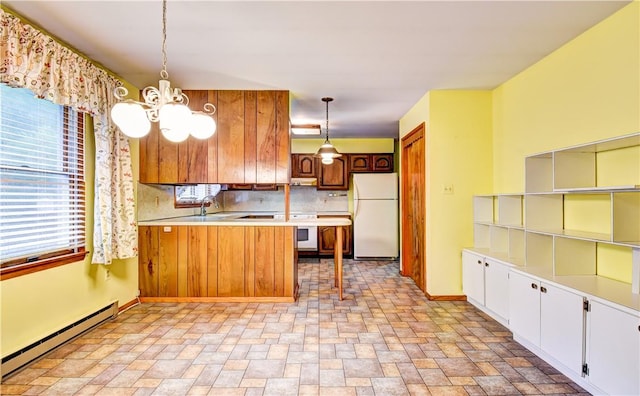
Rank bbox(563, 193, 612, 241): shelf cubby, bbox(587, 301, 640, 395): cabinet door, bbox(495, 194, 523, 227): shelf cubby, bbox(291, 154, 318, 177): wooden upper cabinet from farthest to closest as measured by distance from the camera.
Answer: bbox(291, 154, 318, 177): wooden upper cabinet
bbox(495, 194, 523, 227): shelf cubby
bbox(563, 193, 612, 241): shelf cubby
bbox(587, 301, 640, 395): cabinet door

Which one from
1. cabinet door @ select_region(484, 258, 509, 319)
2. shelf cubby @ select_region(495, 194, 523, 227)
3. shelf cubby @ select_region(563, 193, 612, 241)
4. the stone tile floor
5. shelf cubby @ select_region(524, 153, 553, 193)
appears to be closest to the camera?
the stone tile floor

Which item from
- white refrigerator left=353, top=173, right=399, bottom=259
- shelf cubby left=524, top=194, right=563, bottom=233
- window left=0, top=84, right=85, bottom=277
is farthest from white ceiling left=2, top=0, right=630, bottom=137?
white refrigerator left=353, top=173, right=399, bottom=259

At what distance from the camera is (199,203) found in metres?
5.34

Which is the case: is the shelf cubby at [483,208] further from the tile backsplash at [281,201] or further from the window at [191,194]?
the window at [191,194]

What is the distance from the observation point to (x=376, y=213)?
244 inches

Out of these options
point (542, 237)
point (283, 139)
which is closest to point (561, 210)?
point (542, 237)

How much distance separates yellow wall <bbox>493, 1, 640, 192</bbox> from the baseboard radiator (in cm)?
423

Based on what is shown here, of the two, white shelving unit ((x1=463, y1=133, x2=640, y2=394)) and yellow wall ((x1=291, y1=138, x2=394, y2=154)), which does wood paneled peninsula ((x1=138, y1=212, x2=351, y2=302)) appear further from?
yellow wall ((x1=291, y1=138, x2=394, y2=154))

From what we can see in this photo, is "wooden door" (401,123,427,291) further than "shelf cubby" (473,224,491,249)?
Yes

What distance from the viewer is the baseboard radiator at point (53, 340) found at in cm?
220

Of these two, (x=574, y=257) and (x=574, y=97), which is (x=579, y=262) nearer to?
(x=574, y=257)

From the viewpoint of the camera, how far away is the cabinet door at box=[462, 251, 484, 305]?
11.0ft

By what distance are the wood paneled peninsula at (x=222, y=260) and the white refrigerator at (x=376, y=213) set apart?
2.53 metres

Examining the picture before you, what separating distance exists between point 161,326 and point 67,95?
6.86 feet
